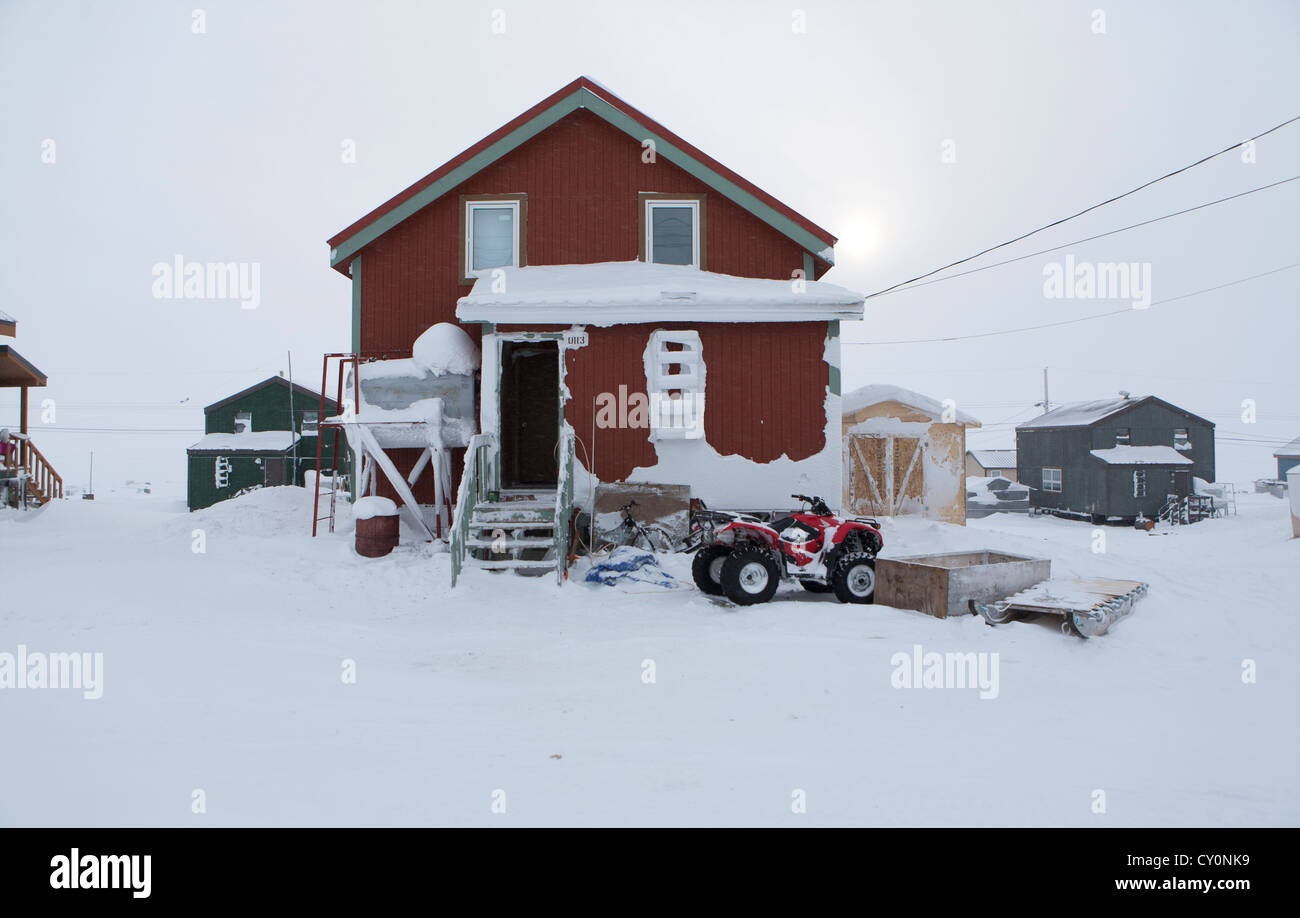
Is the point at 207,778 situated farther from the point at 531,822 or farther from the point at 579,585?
the point at 579,585

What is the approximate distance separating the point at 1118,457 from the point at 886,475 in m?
18.2

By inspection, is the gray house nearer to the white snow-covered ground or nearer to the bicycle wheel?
the white snow-covered ground

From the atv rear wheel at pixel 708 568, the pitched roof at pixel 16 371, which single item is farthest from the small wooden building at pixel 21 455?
the atv rear wheel at pixel 708 568

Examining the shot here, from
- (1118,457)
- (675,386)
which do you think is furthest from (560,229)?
(1118,457)

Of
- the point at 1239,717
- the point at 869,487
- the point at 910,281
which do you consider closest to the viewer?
the point at 1239,717

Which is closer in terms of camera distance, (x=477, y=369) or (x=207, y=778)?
(x=207, y=778)

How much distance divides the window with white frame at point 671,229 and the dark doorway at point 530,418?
9.18ft

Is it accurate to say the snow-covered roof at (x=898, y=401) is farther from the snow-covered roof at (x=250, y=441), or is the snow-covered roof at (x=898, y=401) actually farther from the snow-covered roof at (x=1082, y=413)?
the snow-covered roof at (x=250, y=441)

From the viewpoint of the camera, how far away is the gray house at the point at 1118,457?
1213 inches

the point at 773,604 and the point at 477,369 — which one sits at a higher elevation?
the point at 477,369

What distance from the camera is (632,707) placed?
4941 millimetres
